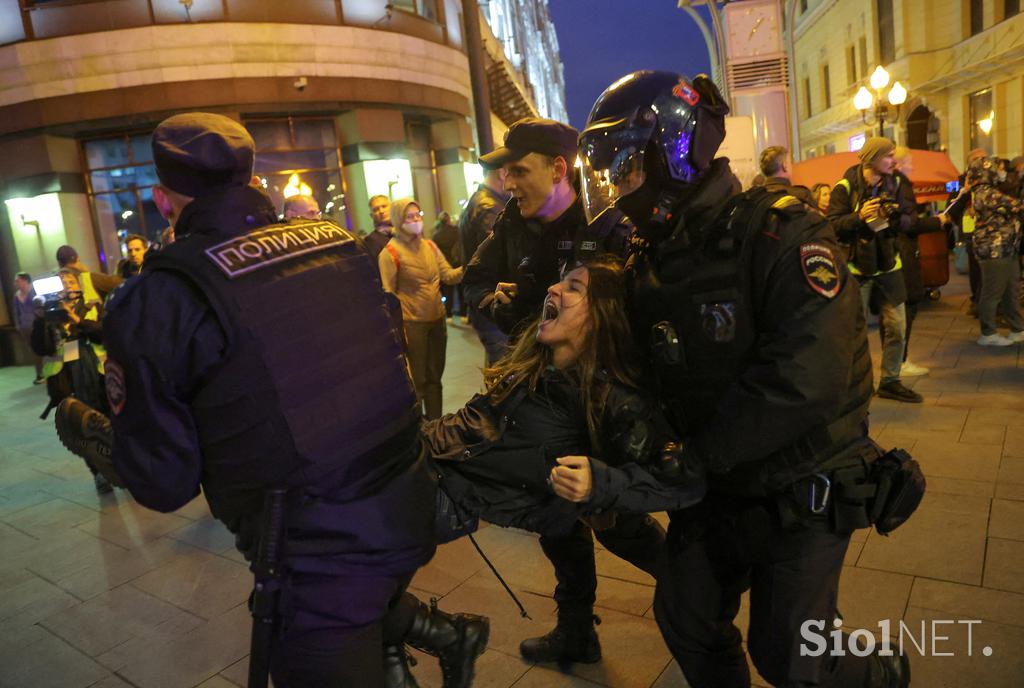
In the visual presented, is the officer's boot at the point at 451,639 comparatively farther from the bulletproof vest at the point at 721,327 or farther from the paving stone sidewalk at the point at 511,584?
the bulletproof vest at the point at 721,327

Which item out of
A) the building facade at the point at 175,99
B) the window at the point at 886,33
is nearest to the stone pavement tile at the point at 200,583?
the building facade at the point at 175,99

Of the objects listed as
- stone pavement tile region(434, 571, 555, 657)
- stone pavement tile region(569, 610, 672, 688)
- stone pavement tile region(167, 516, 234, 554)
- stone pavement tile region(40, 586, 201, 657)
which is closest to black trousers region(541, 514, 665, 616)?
stone pavement tile region(569, 610, 672, 688)

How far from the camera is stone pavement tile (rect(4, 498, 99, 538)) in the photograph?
5.14 m

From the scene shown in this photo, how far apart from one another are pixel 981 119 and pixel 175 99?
2493 cm

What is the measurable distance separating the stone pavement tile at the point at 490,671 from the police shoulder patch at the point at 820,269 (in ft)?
6.48

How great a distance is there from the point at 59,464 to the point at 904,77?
98.6ft

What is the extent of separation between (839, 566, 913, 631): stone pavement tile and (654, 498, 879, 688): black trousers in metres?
0.93

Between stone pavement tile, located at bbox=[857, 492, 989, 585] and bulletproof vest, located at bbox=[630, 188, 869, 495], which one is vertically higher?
bulletproof vest, located at bbox=[630, 188, 869, 495]

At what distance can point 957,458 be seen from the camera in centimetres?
449

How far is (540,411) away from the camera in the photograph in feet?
7.27

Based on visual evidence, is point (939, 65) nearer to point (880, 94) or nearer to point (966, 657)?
point (880, 94)

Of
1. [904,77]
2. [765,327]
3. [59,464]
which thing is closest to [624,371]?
[765,327]

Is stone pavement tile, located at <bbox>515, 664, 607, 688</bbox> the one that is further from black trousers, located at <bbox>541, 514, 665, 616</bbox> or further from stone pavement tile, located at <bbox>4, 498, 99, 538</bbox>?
stone pavement tile, located at <bbox>4, 498, 99, 538</bbox>

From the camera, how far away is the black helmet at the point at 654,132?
1.96m
